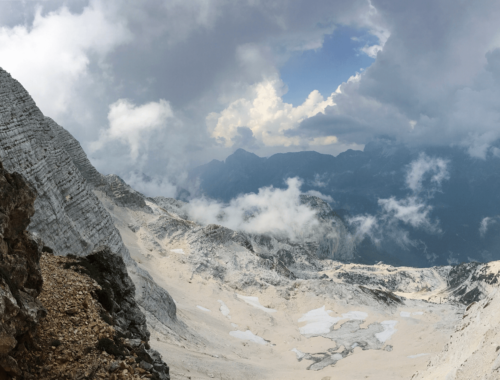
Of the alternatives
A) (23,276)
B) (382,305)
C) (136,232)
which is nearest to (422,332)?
(382,305)

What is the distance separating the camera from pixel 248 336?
40.1 meters

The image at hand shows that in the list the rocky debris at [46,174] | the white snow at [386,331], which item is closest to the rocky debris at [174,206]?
the white snow at [386,331]

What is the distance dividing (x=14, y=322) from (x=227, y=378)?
55.8 ft

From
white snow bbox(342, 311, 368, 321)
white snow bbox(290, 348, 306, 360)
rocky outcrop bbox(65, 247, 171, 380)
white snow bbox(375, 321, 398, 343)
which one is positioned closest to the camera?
rocky outcrop bbox(65, 247, 171, 380)

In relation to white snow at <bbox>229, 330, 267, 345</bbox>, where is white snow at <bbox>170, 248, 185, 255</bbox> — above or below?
above

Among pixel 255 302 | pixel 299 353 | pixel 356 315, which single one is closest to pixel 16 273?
pixel 299 353

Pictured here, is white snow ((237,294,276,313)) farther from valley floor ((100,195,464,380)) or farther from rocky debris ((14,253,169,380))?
rocky debris ((14,253,169,380))

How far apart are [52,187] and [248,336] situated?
2996 centimetres

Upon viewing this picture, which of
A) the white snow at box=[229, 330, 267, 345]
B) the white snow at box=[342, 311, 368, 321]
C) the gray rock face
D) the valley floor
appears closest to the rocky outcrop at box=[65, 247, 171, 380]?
the valley floor

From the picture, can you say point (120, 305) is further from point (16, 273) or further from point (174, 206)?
point (174, 206)

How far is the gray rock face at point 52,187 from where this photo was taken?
2552 centimetres

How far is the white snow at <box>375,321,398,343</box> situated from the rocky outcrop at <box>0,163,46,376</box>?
43161 millimetres

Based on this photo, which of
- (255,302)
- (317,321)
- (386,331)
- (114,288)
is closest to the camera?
(114,288)

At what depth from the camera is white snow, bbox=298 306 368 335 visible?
44.5 meters
